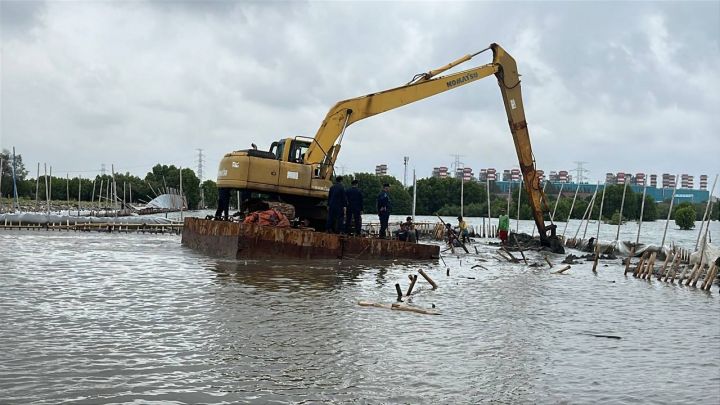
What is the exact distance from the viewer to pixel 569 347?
31.3ft

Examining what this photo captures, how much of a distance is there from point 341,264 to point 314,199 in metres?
3.61

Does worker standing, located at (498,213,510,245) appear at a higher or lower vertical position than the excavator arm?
lower

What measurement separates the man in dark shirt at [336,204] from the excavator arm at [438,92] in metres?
1.76

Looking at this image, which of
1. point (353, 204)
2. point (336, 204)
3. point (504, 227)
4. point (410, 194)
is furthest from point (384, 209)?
point (410, 194)

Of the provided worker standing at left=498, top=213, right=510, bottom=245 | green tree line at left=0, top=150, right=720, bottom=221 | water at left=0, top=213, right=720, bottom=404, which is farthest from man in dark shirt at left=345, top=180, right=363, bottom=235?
green tree line at left=0, top=150, right=720, bottom=221

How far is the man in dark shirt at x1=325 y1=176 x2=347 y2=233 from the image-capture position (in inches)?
778

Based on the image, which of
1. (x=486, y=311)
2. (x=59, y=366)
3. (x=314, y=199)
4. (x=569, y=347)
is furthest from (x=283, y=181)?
(x=59, y=366)

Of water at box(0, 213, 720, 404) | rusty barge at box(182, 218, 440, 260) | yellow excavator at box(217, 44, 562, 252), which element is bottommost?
water at box(0, 213, 720, 404)

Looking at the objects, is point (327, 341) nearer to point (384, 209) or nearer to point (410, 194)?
point (384, 209)

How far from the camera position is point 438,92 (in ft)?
80.6

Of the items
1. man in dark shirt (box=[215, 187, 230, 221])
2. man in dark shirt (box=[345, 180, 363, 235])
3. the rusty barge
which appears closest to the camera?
the rusty barge

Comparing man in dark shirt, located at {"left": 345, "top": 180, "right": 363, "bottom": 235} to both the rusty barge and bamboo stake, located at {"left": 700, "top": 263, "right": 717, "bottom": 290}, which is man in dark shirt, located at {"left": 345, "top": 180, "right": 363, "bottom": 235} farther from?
bamboo stake, located at {"left": 700, "top": 263, "right": 717, "bottom": 290}

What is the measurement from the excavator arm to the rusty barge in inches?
107

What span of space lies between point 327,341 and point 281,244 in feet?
33.4
